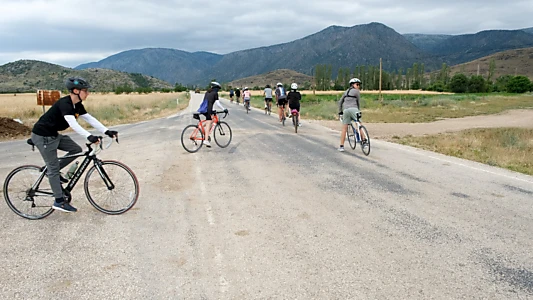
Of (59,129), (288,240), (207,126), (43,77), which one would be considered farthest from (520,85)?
(43,77)

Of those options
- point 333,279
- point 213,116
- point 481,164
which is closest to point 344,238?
point 333,279

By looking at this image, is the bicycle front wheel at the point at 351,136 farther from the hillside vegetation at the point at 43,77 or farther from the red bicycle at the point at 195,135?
the hillside vegetation at the point at 43,77

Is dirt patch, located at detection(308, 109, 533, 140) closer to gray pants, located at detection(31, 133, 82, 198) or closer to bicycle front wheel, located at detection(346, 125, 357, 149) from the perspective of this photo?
bicycle front wheel, located at detection(346, 125, 357, 149)

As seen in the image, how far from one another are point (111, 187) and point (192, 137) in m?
5.83

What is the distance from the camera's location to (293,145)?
511 inches

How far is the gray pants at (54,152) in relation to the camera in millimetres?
5586

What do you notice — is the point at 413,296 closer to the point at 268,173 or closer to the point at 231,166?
the point at 268,173

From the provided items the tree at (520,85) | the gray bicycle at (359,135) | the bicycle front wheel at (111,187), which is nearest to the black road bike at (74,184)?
the bicycle front wheel at (111,187)

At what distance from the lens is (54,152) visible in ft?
18.6

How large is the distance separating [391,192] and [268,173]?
2.68 meters

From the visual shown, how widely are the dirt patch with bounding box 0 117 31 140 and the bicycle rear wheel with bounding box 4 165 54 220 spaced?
47.7 feet

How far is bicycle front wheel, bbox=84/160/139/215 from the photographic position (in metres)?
5.91

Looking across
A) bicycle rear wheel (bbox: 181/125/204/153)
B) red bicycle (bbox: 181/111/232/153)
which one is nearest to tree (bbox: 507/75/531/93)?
red bicycle (bbox: 181/111/232/153)

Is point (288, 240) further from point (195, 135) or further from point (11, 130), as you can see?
point (11, 130)
